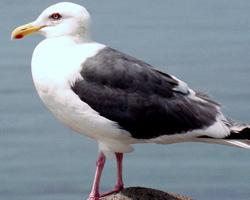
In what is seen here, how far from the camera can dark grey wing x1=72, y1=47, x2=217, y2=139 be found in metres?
11.0

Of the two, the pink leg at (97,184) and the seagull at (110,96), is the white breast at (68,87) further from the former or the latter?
the pink leg at (97,184)

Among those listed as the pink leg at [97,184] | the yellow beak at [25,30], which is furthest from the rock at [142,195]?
the yellow beak at [25,30]

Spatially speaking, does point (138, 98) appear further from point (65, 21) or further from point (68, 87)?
point (65, 21)

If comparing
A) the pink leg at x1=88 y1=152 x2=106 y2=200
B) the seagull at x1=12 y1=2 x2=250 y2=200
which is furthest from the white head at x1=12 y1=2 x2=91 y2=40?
the pink leg at x1=88 y1=152 x2=106 y2=200

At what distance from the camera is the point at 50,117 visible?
1515cm

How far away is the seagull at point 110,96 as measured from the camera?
430 inches

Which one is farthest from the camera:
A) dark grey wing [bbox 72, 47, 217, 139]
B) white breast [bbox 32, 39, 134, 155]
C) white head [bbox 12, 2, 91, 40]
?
white head [bbox 12, 2, 91, 40]

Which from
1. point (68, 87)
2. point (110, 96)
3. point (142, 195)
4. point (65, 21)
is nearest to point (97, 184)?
point (142, 195)

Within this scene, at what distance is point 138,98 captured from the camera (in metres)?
11.1

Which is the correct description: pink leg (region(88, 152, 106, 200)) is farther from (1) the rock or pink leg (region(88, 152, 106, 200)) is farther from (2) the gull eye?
(2) the gull eye

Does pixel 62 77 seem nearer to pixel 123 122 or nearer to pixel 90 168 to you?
pixel 123 122

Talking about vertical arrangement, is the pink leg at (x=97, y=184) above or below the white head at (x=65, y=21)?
below

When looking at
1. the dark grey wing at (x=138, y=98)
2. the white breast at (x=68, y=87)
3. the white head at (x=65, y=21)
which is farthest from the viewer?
the white head at (x=65, y=21)

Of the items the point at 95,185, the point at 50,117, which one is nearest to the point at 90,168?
the point at 50,117
